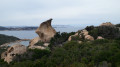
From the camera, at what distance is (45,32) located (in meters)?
25.8

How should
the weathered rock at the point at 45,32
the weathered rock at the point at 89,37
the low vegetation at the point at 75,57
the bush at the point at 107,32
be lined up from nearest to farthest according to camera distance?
the low vegetation at the point at 75,57 < the weathered rock at the point at 89,37 < the bush at the point at 107,32 < the weathered rock at the point at 45,32

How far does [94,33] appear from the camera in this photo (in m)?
20.8

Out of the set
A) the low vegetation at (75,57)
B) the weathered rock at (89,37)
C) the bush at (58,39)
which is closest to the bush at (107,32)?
the weathered rock at (89,37)

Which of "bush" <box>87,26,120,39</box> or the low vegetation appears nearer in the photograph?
the low vegetation

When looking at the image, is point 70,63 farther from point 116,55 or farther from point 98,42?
point 98,42

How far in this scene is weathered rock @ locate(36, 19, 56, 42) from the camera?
25.5m

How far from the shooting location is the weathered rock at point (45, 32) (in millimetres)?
25547

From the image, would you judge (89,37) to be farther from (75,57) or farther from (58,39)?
(75,57)

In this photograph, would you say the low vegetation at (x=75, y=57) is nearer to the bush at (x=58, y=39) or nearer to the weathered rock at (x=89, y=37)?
the weathered rock at (x=89, y=37)

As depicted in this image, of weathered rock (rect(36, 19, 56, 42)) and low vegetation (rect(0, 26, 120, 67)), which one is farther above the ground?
weathered rock (rect(36, 19, 56, 42))

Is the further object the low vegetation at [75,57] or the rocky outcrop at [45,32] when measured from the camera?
the rocky outcrop at [45,32]

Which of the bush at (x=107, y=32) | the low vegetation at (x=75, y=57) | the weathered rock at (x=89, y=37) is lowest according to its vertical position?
the low vegetation at (x=75, y=57)

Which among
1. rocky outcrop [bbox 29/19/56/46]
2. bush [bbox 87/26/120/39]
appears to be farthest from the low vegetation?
rocky outcrop [bbox 29/19/56/46]

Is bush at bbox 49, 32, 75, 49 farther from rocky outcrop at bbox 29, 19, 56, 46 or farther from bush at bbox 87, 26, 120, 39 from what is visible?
bush at bbox 87, 26, 120, 39
